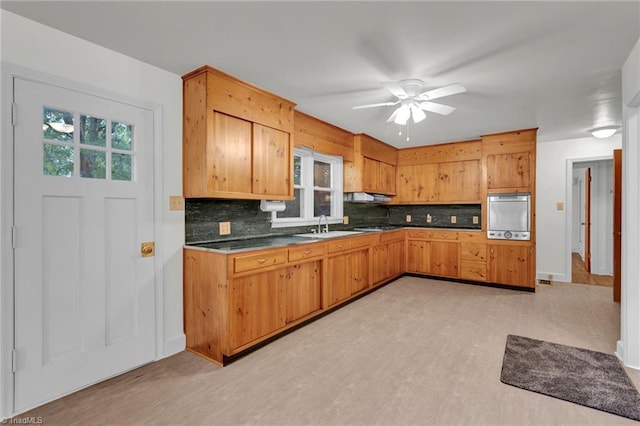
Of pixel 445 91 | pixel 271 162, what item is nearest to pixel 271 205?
Answer: pixel 271 162

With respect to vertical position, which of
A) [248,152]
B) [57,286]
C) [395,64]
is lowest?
[57,286]

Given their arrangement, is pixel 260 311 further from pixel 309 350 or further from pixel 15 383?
pixel 15 383

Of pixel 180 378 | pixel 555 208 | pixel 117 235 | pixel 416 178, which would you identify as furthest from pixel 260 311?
pixel 555 208

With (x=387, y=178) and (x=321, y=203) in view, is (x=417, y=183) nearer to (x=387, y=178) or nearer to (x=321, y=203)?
(x=387, y=178)

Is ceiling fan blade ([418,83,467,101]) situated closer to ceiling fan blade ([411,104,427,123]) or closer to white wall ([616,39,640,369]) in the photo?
ceiling fan blade ([411,104,427,123])

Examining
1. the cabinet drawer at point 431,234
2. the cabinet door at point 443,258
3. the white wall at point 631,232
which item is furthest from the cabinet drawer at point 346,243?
the white wall at point 631,232

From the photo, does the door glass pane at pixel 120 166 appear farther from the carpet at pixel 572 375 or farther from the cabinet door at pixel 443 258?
the cabinet door at pixel 443 258

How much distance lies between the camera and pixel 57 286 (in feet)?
6.91

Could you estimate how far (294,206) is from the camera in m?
4.27

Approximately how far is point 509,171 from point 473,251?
1338 mm

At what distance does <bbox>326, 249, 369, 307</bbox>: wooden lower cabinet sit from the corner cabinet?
45.6 inches

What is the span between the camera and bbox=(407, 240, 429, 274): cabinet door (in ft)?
18.1

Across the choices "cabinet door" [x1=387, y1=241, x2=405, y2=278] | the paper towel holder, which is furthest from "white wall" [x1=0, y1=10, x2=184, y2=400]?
"cabinet door" [x1=387, y1=241, x2=405, y2=278]

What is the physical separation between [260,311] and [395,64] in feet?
7.75
